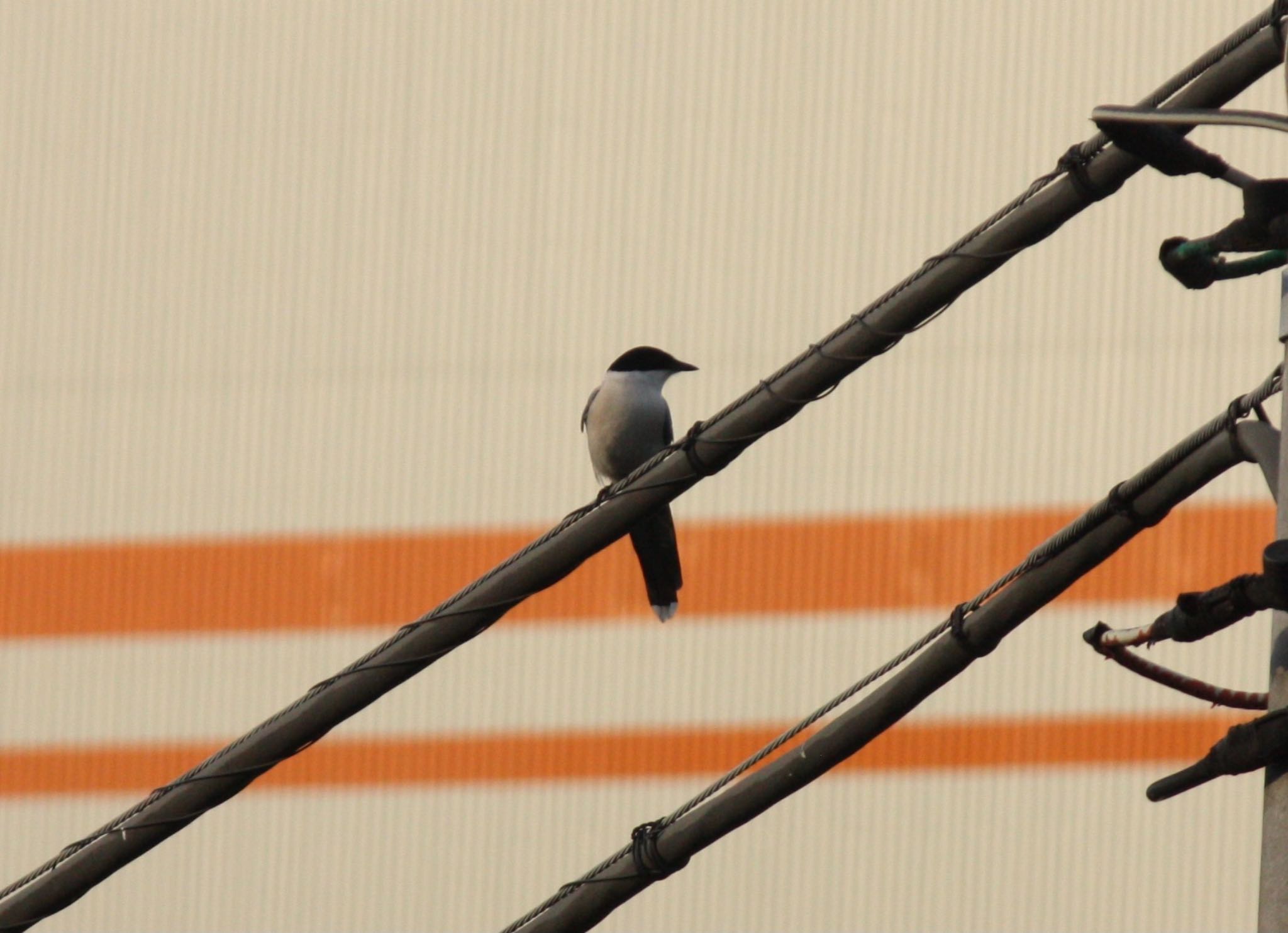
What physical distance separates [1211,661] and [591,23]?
15.1 ft

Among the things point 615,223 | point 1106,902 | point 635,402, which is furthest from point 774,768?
point 615,223

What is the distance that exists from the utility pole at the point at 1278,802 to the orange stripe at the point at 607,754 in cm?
629

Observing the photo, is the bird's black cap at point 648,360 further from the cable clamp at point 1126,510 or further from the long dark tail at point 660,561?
the cable clamp at point 1126,510

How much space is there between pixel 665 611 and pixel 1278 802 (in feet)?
16.9

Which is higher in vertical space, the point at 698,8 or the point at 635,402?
the point at 698,8

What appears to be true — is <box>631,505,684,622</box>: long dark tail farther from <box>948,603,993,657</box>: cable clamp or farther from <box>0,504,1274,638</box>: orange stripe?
<box>948,603,993,657</box>: cable clamp

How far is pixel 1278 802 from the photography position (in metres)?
3.16

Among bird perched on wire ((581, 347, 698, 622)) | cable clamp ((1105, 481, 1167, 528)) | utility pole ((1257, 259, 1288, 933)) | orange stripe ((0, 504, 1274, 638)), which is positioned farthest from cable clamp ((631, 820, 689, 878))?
orange stripe ((0, 504, 1274, 638))

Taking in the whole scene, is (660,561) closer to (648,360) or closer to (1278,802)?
(648,360)

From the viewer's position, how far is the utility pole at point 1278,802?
3033 mm

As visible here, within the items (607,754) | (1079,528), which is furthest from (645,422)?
(1079,528)

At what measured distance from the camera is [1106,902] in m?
9.57

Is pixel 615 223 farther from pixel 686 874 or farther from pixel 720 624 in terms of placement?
pixel 686 874

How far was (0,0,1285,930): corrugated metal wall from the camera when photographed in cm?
984
